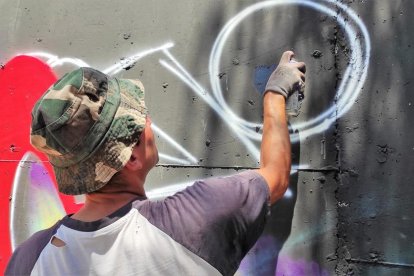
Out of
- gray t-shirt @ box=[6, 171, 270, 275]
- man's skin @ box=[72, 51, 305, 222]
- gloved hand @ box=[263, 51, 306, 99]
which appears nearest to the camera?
gray t-shirt @ box=[6, 171, 270, 275]

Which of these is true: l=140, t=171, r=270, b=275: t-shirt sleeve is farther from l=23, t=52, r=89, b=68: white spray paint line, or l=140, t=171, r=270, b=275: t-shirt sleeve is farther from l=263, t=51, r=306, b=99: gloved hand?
l=23, t=52, r=89, b=68: white spray paint line

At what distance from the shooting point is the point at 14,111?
2814 millimetres

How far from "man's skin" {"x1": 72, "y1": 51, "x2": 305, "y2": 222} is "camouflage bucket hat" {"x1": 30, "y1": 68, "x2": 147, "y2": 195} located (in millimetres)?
52

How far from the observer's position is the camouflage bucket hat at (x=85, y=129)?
1.32 meters

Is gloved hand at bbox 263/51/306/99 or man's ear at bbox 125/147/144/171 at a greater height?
gloved hand at bbox 263/51/306/99

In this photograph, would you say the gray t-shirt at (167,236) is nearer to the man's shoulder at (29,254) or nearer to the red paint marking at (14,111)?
the man's shoulder at (29,254)

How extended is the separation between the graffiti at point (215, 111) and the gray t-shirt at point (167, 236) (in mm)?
918

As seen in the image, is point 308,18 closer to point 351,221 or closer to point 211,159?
point 211,159

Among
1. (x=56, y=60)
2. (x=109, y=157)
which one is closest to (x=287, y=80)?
(x=109, y=157)

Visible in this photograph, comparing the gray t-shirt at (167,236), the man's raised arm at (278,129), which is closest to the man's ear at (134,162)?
the gray t-shirt at (167,236)

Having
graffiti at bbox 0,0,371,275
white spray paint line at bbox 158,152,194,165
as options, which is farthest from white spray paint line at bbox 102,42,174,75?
white spray paint line at bbox 158,152,194,165

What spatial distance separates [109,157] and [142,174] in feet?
0.52

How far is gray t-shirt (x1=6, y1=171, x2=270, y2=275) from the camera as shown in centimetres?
131

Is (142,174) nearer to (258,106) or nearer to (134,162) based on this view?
(134,162)
